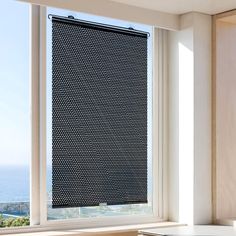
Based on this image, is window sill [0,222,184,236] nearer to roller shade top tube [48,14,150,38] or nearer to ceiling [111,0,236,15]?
roller shade top tube [48,14,150,38]

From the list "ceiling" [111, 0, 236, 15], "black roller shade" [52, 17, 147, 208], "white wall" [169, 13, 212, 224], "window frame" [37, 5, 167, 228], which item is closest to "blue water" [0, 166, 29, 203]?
"window frame" [37, 5, 167, 228]

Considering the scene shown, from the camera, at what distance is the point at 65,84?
432 centimetres

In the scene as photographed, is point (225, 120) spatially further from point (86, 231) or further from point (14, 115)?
point (14, 115)

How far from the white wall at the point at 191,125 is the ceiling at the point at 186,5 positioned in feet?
0.33

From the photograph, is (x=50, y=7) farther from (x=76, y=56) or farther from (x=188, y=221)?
(x=188, y=221)

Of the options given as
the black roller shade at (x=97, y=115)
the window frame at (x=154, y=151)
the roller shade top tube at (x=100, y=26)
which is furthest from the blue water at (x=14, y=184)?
the roller shade top tube at (x=100, y=26)

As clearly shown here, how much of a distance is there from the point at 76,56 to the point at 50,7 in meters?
0.45

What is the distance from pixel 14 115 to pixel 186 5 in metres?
1.57

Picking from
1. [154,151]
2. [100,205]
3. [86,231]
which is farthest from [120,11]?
[86,231]

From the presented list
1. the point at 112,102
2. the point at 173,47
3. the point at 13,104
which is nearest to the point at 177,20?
the point at 173,47

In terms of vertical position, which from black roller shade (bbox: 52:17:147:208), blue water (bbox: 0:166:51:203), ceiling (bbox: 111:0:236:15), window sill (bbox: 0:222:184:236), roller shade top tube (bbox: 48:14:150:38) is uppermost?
ceiling (bbox: 111:0:236:15)

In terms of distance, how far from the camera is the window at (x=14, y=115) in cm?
399

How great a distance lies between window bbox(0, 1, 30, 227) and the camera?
399cm

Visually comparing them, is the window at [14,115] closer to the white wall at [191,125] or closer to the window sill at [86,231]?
the window sill at [86,231]
